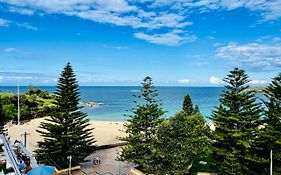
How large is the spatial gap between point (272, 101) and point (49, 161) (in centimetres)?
1150

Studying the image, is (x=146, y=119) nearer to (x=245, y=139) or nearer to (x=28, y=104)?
(x=245, y=139)

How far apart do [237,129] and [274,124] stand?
176 cm

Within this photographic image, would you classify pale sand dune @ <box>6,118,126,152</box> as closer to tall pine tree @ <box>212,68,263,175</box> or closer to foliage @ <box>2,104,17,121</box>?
foliage @ <box>2,104,17,121</box>

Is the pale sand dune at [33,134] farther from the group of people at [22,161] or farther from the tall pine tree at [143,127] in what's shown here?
the tall pine tree at [143,127]

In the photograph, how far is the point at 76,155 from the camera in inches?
644

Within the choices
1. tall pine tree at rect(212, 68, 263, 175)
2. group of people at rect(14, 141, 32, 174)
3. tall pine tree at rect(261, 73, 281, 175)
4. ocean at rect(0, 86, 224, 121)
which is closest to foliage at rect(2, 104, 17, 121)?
group of people at rect(14, 141, 32, 174)

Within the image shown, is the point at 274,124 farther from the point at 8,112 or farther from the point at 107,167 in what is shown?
the point at 8,112

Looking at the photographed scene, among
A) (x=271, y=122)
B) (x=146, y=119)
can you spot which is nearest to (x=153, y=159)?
(x=146, y=119)

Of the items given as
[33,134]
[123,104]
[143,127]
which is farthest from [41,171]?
[123,104]

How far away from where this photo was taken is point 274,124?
12.8m

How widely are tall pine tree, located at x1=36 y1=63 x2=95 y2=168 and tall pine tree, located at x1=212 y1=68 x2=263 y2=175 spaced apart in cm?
730

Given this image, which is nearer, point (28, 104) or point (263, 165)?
point (263, 165)

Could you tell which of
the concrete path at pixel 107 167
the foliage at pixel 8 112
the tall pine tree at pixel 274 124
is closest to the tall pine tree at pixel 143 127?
the concrete path at pixel 107 167

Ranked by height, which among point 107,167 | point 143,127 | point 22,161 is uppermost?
point 143,127
